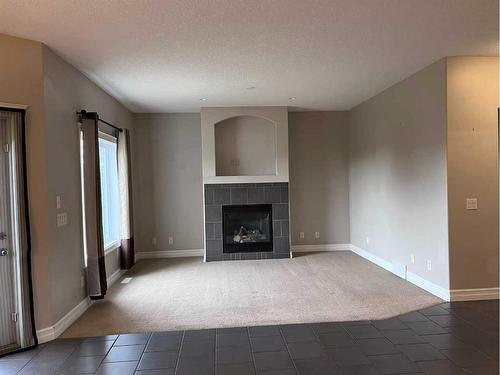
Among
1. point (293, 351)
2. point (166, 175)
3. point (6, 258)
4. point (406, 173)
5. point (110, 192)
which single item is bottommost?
point (293, 351)

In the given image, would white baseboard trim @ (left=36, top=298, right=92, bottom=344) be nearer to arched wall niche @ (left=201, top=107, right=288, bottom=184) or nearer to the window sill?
the window sill

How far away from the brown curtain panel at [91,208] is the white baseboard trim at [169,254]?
2.57 meters

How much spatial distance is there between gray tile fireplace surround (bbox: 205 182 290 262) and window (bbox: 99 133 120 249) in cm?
148

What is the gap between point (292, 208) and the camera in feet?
22.4

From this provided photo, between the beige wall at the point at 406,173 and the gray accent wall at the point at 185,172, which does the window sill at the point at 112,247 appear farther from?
the beige wall at the point at 406,173

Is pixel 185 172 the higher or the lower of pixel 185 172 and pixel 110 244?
the higher

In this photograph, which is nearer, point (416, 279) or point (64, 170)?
point (64, 170)

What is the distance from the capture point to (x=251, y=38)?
10.5 feet

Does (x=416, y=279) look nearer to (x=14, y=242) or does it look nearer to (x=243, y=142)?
(x=243, y=142)

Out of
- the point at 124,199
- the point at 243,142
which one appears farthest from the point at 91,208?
the point at 243,142

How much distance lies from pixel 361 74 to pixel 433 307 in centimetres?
273

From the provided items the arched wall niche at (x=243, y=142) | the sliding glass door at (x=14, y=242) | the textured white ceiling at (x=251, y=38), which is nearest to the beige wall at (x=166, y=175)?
the arched wall niche at (x=243, y=142)

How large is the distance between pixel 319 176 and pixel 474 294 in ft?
11.2

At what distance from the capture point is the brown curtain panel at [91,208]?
13.1ft
